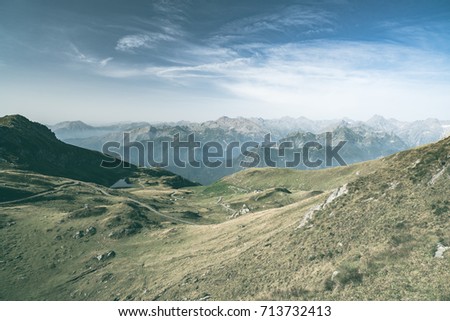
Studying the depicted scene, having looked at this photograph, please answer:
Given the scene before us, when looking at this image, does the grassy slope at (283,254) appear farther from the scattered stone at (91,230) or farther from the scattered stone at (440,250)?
the scattered stone at (91,230)

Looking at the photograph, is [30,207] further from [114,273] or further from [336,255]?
[336,255]

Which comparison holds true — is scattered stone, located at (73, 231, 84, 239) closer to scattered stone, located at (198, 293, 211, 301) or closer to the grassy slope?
the grassy slope

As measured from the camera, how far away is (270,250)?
149 feet

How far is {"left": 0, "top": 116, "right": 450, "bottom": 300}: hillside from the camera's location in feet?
100

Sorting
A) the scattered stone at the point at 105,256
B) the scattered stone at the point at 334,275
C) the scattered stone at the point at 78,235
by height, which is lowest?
the scattered stone at the point at 105,256

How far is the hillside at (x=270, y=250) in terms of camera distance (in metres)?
30.6

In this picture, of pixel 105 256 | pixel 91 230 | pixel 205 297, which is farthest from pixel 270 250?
pixel 91 230

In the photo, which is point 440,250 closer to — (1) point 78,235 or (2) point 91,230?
(2) point 91,230

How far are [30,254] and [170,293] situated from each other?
1757 inches

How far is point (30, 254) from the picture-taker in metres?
69.7

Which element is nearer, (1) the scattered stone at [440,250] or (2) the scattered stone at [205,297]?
(1) the scattered stone at [440,250]

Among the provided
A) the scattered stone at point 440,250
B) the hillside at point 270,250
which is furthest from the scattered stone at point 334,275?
the scattered stone at point 440,250

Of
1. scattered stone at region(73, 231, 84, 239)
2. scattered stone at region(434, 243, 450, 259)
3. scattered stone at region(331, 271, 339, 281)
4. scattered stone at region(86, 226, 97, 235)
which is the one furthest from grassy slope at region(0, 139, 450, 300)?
scattered stone at region(73, 231, 84, 239)
